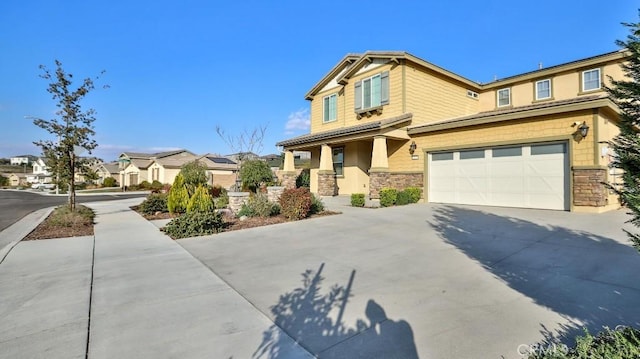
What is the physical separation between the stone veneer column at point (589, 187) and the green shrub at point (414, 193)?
17.9 ft

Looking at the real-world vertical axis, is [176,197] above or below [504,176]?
below

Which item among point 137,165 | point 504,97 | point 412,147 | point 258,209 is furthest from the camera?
point 137,165

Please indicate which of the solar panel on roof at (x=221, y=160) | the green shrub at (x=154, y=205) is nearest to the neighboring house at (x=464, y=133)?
the green shrub at (x=154, y=205)

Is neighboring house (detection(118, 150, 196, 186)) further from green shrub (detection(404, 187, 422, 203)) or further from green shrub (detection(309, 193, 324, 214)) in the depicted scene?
green shrub (detection(404, 187, 422, 203))

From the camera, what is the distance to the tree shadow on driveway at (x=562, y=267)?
3336mm

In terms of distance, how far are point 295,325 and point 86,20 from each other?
44.9 ft

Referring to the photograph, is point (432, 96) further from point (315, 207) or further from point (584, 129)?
point (315, 207)

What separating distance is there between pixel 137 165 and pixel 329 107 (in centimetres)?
3213

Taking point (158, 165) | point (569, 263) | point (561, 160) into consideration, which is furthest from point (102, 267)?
point (158, 165)

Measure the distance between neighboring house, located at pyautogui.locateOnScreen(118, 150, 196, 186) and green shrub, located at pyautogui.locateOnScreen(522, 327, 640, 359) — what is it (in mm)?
42311

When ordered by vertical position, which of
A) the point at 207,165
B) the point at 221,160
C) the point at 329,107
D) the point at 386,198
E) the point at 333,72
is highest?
the point at 333,72

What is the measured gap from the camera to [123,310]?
359 centimetres

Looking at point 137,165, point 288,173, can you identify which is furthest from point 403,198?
point 137,165

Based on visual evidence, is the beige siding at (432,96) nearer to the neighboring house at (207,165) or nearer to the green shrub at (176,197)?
the green shrub at (176,197)
